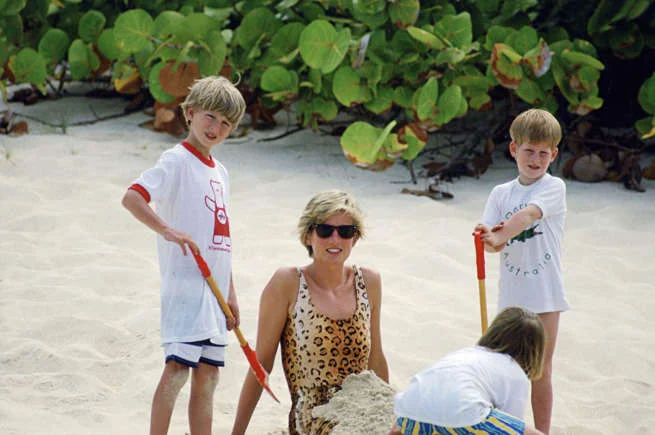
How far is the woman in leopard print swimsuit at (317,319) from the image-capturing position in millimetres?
2404

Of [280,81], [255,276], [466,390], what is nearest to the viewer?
[466,390]

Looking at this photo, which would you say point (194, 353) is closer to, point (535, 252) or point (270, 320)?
point (270, 320)

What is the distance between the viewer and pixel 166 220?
234 cm

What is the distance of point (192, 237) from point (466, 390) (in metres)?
0.85

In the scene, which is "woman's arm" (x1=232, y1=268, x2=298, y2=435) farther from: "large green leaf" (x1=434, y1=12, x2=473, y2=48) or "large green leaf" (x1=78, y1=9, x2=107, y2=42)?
"large green leaf" (x1=78, y1=9, x2=107, y2=42)

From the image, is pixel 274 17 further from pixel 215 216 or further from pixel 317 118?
pixel 215 216

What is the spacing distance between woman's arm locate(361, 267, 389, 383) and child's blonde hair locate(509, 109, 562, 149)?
562mm

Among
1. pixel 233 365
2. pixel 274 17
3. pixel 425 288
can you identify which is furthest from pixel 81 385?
pixel 274 17

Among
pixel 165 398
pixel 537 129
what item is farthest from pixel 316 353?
pixel 537 129

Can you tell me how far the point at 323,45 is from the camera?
465 centimetres

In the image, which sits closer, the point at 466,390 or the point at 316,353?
the point at 466,390

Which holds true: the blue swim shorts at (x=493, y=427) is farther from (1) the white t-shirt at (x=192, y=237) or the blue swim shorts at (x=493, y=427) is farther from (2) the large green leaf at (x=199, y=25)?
(2) the large green leaf at (x=199, y=25)

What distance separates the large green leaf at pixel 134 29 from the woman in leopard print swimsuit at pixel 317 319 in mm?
2867

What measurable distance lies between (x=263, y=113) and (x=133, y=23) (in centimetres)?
102
